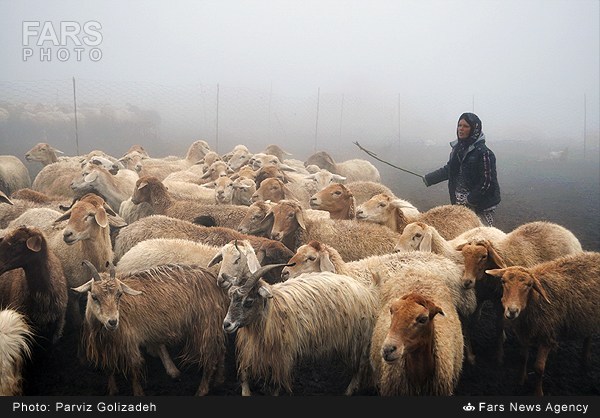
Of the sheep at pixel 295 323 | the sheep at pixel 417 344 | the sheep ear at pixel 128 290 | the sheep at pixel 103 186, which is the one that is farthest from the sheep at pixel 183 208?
the sheep at pixel 417 344

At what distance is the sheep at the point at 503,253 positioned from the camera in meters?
5.71

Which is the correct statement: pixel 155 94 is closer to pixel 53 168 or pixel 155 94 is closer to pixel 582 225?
pixel 53 168

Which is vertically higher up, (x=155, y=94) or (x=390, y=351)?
(x=155, y=94)

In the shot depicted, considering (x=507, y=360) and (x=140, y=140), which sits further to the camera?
(x=140, y=140)

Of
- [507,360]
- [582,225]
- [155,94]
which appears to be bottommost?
[507,360]

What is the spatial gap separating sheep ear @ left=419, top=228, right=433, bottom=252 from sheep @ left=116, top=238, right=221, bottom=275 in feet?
8.88

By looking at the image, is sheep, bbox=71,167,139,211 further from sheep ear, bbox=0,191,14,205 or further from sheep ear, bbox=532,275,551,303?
sheep ear, bbox=532,275,551,303

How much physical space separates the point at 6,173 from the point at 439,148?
1656cm

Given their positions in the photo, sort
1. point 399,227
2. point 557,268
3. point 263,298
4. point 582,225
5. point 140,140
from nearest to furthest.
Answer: point 263,298
point 557,268
point 399,227
point 582,225
point 140,140

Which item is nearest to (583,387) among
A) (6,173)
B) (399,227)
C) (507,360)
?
(507,360)

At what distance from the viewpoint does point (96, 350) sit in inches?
191

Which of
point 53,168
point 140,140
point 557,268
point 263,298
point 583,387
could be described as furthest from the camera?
point 140,140

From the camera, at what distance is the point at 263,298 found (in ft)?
15.4

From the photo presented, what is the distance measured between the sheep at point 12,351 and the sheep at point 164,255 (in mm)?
1357
